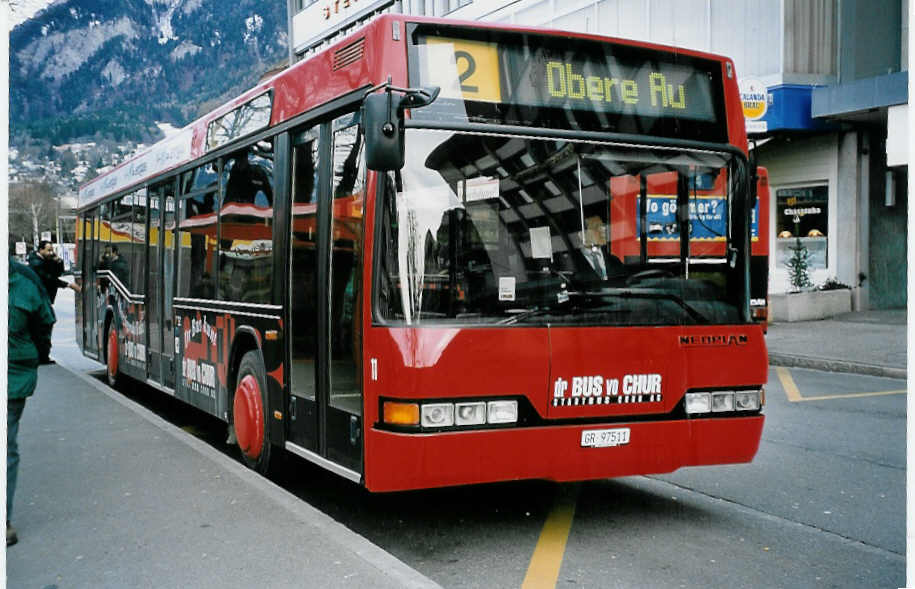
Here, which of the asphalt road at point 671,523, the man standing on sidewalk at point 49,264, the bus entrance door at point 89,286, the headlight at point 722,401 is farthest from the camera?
the bus entrance door at point 89,286

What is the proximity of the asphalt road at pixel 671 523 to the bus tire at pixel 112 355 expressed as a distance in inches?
241

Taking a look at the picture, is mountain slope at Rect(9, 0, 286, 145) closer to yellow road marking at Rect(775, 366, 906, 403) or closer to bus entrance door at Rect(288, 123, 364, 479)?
yellow road marking at Rect(775, 366, 906, 403)

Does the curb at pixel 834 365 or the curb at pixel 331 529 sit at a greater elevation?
the curb at pixel 331 529

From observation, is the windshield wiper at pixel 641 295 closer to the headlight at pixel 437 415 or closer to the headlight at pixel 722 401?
the headlight at pixel 722 401

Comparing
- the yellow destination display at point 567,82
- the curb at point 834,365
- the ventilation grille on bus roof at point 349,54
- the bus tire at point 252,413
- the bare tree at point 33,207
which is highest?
the bare tree at point 33,207

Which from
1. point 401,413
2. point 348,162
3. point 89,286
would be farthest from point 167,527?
point 89,286

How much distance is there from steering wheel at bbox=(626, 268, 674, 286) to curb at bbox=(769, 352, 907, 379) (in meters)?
9.08

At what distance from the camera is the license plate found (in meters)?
5.69

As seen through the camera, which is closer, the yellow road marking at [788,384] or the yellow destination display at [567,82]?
the yellow destination display at [567,82]

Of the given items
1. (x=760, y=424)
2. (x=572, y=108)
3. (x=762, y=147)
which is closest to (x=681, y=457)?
(x=760, y=424)

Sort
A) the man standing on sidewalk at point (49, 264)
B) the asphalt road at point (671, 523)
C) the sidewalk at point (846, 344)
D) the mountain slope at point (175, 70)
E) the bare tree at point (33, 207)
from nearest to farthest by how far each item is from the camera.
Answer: the asphalt road at point (671, 523) → the man standing on sidewalk at point (49, 264) → the sidewalk at point (846, 344) → the bare tree at point (33, 207) → the mountain slope at point (175, 70)

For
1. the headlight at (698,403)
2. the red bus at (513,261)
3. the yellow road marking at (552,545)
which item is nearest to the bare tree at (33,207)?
the red bus at (513,261)

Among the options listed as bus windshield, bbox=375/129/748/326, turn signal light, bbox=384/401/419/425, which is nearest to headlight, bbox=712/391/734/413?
bus windshield, bbox=375/129/748/326

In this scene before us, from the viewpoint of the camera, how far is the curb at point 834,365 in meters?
13.8
